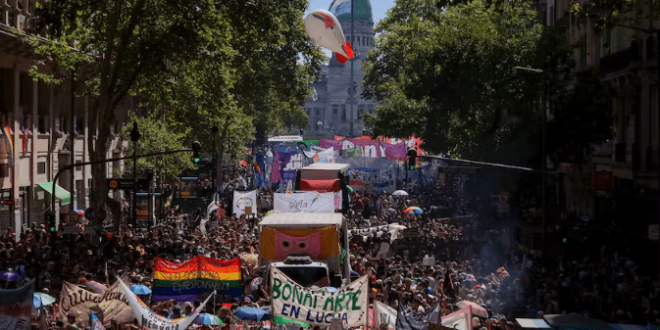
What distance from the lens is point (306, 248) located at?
74.3ft

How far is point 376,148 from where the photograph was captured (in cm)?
6044

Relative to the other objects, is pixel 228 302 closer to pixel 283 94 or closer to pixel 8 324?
pixel 8 324

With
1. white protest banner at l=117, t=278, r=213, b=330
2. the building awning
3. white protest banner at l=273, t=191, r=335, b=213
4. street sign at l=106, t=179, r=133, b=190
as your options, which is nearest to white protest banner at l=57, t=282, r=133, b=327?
white protest banner at l=117, t=278, r=213, b=330

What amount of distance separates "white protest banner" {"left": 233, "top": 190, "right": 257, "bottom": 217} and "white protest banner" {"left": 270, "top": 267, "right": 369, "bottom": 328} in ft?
70.1

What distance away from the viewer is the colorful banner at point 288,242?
2261cm

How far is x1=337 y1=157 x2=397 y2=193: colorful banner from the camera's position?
53.4m

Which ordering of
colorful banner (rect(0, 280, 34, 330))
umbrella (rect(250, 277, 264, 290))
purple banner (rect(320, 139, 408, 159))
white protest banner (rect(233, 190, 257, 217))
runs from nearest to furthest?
colorful banner (rect(0, 280, 34, 330))
umbrella (rect(250, 277, 264, 290))
white protest banner (rect(233, 190, 257, 217))
purple banner (rect(320, 139, 408, 159))

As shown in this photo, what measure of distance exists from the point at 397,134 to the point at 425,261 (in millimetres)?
31678

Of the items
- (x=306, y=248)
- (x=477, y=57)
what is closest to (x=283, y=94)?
(x=477, y=57)

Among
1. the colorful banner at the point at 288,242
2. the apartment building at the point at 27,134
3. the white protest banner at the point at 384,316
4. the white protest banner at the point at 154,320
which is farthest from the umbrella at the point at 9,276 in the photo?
the apartment building at the point at 27,134

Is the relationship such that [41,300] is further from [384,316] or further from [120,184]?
[120,184]

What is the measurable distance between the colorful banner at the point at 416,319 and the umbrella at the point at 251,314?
3.01 metres

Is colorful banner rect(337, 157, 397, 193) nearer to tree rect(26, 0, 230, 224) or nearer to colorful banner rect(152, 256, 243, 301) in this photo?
tree rect(26, 0, 230, 224)

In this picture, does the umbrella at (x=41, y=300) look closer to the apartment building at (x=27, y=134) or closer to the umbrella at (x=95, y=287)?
the umbrella at (x=95, y=287)
